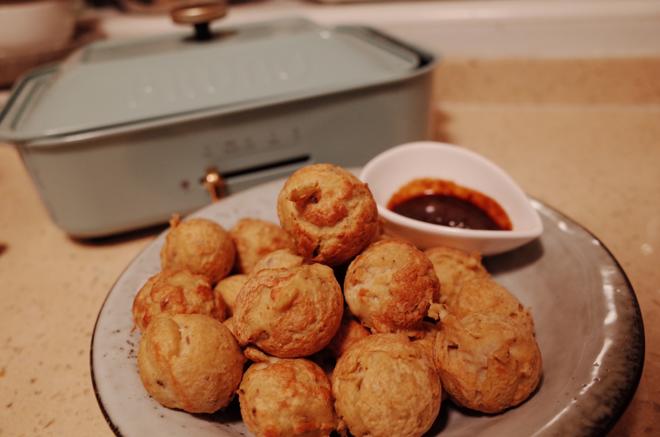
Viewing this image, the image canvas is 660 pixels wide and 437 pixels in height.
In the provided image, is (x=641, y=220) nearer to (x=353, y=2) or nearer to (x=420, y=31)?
(x=420, y=31)

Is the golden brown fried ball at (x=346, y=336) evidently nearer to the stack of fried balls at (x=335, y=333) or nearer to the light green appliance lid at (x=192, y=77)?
the stack of fried balls at (x=335, y=333)

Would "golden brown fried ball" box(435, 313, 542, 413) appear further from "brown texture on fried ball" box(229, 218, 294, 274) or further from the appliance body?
the appliance body

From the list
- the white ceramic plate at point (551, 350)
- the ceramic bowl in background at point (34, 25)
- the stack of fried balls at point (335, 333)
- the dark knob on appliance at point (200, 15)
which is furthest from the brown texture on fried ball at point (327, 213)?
the ceramic bowl in background at point (34, 25)

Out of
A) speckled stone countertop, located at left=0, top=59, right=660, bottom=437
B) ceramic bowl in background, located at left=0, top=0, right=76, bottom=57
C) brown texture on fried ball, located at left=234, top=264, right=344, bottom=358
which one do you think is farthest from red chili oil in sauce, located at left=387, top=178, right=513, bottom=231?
ceramic bowl in background, located at left=0, top=0, right=76, bottom=57

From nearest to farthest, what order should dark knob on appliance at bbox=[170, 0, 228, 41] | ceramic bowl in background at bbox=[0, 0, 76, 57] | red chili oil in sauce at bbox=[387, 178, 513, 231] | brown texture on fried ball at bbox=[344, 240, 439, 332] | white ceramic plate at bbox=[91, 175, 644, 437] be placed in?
white ceramic plate at bbox=[91, 175, 644, 437], brown texture on fried ball at bbox=[344, 240, 439, 332], red chili oil in sauce at bbox=[387, 178, 513, 231], dark knob on appliance at bbox=[170, 0, 228, 41], ceramic bowl in background at bbox=[0, 0, 76, 57]

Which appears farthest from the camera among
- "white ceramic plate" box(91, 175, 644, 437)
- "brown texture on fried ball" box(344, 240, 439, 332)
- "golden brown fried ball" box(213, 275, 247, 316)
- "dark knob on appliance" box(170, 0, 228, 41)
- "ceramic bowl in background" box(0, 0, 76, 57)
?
"ceramic bowl in background" box(0, 0, 76, 57)

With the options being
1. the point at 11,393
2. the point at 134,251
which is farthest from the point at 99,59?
the point at 11,393
